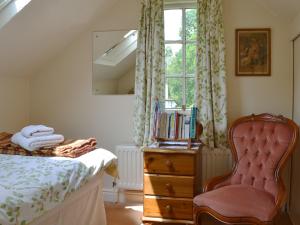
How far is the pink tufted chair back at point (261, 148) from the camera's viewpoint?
2.82 meters

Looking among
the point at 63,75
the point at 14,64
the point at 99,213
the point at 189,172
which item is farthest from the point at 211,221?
the point at 14,64

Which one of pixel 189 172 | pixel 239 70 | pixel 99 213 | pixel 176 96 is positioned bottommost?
pixel 99 213

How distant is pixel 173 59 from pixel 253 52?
2.59 feet

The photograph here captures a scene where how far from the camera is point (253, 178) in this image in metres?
2.93

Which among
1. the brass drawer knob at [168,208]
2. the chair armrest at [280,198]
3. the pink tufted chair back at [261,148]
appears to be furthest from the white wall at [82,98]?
the chair armrest at [280,198]

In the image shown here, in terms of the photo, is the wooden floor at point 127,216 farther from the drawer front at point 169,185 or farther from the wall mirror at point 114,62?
the wall mirror at point 114,62

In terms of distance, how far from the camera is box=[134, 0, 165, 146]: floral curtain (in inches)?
140

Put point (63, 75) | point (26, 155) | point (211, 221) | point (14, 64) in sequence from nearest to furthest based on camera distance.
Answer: point (26, 155) → point (211, 221) → point (14, 64) → point (63, 75)

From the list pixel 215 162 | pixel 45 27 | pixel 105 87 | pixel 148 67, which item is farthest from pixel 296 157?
pixel 45 27

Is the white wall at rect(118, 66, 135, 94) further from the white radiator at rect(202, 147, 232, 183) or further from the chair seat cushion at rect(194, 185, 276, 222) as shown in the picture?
the chair seat cushion at rect(194, 185, 276, 222)

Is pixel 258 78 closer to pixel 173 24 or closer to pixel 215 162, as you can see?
pixel 215 162

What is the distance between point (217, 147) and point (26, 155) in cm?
175

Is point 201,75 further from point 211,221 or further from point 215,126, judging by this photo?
point 211,221

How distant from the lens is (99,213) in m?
2.85
